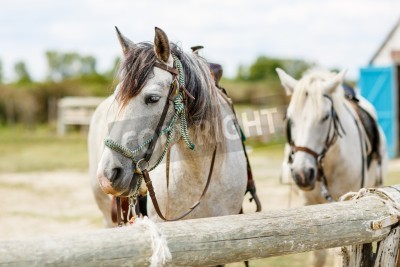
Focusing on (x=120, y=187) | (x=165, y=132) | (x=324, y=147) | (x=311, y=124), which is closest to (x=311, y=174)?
(x=324, y=147)

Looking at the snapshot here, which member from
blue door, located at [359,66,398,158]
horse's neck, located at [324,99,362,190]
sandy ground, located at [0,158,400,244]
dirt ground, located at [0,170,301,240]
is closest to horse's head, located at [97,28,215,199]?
horse's neck, located at [324,99,362,190]

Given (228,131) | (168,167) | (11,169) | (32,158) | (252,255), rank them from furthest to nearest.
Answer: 1. (32,158)
2. (11,169)
3. (228,131)
4. (168,167)
5. (252,255)

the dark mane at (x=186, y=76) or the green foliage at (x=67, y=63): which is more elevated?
the dark mane at (x=186, y=76)

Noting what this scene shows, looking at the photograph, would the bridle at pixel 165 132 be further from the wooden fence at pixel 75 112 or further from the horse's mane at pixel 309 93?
the wooden fence at pixel 75 112

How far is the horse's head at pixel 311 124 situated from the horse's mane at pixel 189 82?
1379mm

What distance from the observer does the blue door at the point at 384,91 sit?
1367 cm

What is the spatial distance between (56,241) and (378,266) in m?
1.54

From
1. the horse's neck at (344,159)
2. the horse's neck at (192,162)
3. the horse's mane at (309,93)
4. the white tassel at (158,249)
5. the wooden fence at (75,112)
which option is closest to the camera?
the white tassel at (158,249)

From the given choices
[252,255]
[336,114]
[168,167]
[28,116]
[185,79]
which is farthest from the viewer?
[28,116]

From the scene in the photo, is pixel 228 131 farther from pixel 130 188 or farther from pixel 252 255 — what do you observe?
pixel 252 255

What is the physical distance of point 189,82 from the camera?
262cm

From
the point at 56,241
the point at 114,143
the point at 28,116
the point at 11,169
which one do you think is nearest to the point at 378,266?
the point at 114,143

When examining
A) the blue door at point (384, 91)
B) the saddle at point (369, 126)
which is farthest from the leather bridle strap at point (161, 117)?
the blue door at point (384, 91)

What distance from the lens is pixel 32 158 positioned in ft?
50.6
